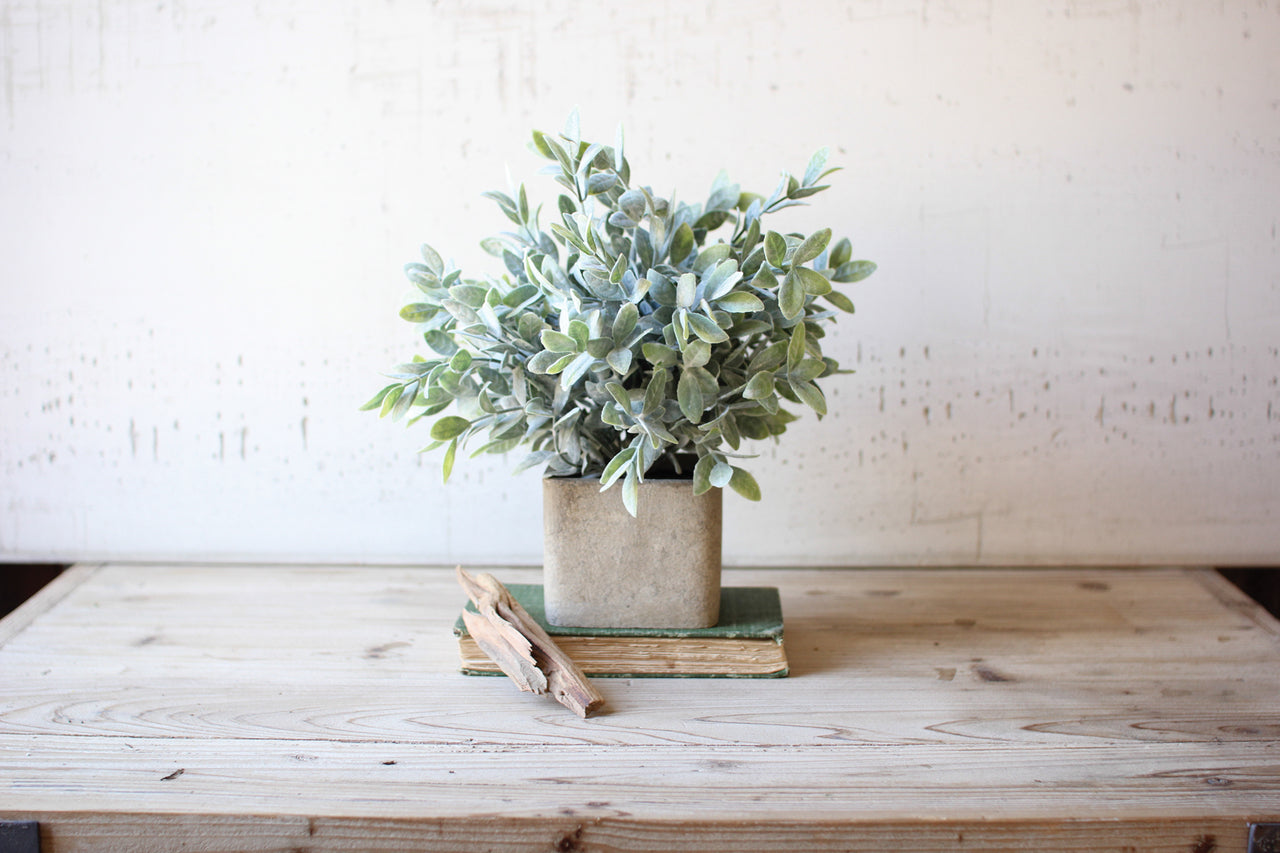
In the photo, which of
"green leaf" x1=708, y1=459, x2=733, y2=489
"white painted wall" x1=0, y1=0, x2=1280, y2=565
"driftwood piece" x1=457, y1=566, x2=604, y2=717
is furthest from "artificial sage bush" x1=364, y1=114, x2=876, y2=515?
"white painted wall" x1=0, y1=0, x2=1280, y2=565

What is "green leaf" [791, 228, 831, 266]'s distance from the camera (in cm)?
71

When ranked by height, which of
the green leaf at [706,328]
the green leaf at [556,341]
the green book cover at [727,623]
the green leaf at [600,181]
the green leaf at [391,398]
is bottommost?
the green book cover at [727,623]

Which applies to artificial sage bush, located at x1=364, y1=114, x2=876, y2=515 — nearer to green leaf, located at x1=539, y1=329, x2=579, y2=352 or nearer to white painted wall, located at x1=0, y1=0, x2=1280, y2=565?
green leaf, located at x1=539, y1=329, x2=579, y2=352

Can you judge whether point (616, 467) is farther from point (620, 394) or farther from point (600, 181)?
point (600, 181)

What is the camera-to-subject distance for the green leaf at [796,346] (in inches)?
28.5

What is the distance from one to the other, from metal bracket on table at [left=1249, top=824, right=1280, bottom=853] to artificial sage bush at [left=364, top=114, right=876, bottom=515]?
0.42 m

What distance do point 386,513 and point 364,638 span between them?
321mm

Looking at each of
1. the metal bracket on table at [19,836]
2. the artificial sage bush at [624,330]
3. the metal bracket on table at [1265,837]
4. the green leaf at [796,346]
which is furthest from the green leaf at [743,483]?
the metal bracket on table at [19,836]

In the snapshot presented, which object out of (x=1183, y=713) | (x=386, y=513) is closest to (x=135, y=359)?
(x=386, y=513)

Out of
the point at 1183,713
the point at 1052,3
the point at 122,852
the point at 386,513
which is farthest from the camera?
the point at 386,513

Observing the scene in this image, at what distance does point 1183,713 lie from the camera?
0.76m

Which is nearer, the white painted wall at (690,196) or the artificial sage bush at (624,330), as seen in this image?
the artificial sage bush at (624,330)

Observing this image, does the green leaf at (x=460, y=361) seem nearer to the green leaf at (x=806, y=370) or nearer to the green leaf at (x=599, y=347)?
the green leaf at (x=599, y=347)

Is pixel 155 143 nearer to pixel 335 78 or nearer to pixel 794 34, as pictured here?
pixel 335 78
